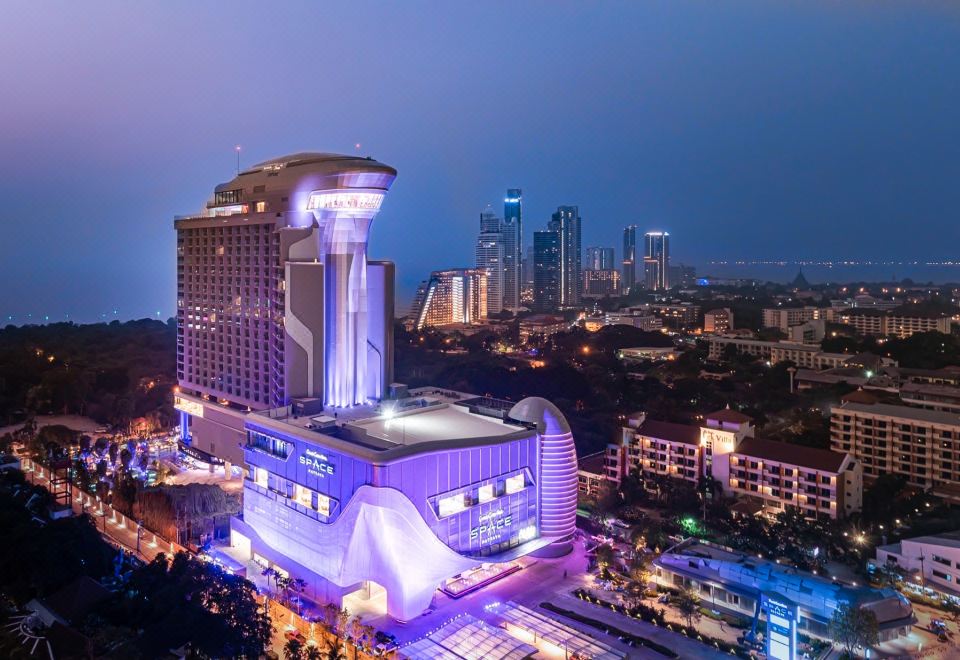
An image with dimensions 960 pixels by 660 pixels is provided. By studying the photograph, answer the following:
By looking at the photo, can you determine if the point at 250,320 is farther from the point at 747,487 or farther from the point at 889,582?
the point at 889,582

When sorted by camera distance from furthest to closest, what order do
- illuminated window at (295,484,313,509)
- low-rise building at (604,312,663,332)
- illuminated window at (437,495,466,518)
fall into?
low-rise building at (604,312,663,332) < illuminated window at (295,484,313,509) < illuminated window at (437,495,466,518)

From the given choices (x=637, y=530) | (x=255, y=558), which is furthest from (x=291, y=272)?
(x=637, y=530)

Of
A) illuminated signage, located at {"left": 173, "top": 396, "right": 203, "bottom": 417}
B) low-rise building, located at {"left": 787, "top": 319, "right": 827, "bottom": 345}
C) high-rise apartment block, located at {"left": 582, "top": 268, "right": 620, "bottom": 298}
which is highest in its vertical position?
high-rise apartment block, located at {"left": 582, "top": 268, "right": 620, "bottom": 298}

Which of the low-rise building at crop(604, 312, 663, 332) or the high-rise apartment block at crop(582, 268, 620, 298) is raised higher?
the high-rise apartment block at crop(582, 268, 620, 298)

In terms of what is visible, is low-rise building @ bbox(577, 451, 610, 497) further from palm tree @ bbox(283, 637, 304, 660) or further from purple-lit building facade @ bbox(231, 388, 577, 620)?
palm tree @ bbox(283, 637, 304, 660)

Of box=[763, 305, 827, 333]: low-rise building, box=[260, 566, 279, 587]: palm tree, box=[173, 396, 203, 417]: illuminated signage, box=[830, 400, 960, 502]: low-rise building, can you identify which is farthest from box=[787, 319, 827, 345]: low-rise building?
box=[260, 566, 279, 587]: palm tree

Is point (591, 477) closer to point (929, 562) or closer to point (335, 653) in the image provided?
point (929, 562)
